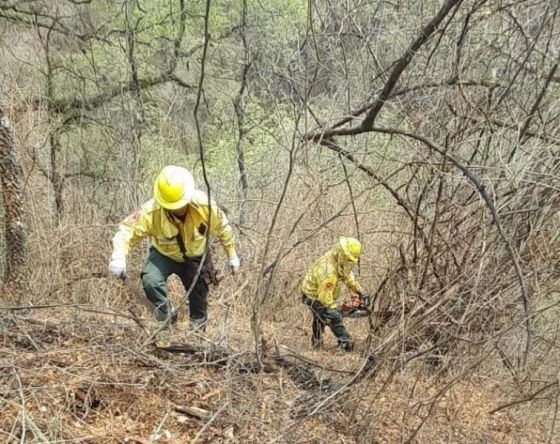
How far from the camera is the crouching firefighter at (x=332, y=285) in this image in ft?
18.0

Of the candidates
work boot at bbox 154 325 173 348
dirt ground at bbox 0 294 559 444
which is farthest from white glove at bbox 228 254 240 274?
work boot at bbox 154 325 173 348

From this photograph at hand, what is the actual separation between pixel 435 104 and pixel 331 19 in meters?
1.08

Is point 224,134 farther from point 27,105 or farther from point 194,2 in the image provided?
point 27,105

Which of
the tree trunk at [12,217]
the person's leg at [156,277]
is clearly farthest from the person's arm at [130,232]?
the tree trunk at [12,217]

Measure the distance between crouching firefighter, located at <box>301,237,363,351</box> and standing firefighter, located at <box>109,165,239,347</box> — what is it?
130cm

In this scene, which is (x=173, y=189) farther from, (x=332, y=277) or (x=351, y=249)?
(x=332, y=277)

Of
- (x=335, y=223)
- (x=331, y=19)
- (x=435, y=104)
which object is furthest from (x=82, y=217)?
(x=435, y=104)

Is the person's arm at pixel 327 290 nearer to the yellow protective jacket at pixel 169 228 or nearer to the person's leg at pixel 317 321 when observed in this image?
the person's leg at pixel 317 321

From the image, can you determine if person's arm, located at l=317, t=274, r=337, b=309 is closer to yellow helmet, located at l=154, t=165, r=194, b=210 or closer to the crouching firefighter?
the crouching firefighter

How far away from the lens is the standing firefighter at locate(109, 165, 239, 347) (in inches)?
158

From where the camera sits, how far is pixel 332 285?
18.5 feet

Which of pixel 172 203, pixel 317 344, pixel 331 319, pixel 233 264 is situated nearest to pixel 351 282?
pixel 331 319

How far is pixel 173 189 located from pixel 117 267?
2.41 feet

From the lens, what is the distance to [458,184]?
362cm
